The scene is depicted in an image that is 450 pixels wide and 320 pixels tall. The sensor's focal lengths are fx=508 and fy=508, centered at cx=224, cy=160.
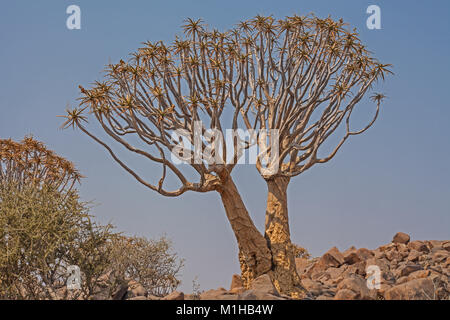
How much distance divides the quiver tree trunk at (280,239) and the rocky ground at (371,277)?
626 millimetres

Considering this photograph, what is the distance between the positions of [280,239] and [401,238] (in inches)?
356

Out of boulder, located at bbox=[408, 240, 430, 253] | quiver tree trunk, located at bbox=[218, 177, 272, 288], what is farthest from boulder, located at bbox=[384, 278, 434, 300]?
boulder, located at bbox=[408, 240, 430, 253]

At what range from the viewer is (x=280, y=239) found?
40.4 ft

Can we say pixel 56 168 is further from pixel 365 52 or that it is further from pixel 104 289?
pixel 365 52

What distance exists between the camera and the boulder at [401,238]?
63.8 feet

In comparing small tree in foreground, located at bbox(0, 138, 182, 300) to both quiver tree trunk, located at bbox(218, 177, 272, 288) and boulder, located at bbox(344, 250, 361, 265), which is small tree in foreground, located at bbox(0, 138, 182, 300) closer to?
quiver tree trunk, located at bbox(218, 177, 272, 288)

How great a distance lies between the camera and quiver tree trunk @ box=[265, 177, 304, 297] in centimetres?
1211

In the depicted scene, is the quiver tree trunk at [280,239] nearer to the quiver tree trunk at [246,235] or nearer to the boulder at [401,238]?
the quiver tree trunk at [246,235]

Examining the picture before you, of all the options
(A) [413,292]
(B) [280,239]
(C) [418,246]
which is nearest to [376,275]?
(B) [280,239]

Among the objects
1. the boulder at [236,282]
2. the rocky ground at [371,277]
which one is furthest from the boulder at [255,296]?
the boulder at [236,282]

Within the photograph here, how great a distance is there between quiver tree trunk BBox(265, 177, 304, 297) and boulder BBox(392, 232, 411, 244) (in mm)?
8670
